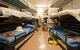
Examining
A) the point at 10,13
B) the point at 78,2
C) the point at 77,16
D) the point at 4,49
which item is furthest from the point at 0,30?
the point at 78,2

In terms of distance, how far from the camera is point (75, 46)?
2.57m

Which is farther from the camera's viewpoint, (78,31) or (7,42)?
(78,31)

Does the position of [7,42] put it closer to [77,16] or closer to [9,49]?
[9,49]

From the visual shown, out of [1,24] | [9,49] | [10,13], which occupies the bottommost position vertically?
[9,49]

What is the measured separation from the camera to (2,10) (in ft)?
9.51

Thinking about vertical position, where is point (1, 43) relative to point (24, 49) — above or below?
above

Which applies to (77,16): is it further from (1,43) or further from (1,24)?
(1,24)

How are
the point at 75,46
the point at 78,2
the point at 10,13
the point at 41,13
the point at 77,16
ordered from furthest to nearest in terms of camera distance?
the point at 41,13 < the point at 78,2 < the point at 10,13 < the point at 77,16 < the point at 75,46

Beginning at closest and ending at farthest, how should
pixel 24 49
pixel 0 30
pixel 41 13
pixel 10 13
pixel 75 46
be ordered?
pixel 75 46 < pixel 10 13 < pixel 24 49 < pixel 0 30 < pixel 41 13

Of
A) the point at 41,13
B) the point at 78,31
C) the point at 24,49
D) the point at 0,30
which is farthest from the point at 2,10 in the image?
the point at 41,13

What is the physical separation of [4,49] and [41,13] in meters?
15.6

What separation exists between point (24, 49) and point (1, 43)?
954 millimetres

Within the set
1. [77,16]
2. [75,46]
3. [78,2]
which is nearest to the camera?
[75,46]

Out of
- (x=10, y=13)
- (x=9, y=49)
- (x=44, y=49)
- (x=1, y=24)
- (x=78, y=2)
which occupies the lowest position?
(x=44, y=49)
